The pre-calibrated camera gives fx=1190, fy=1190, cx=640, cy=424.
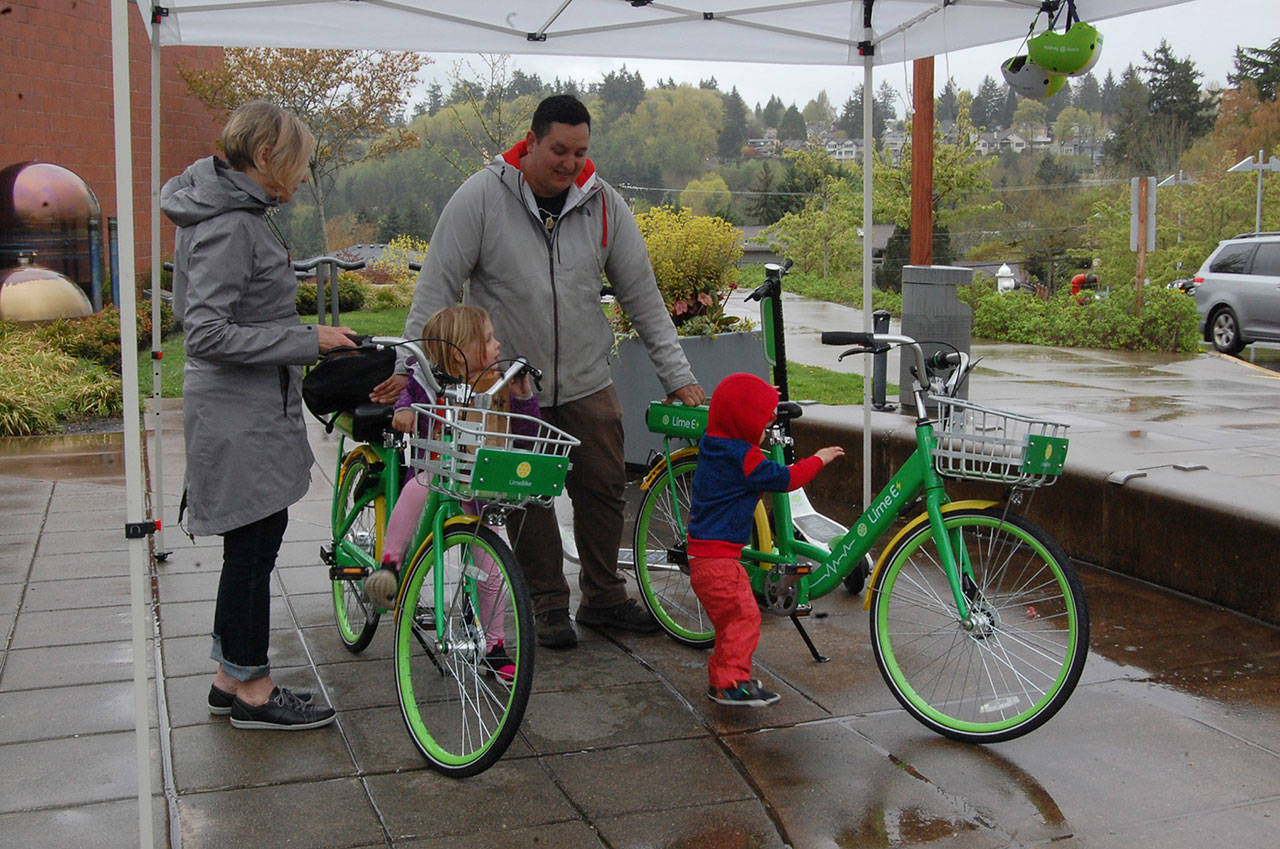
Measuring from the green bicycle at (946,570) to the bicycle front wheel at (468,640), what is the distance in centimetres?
116

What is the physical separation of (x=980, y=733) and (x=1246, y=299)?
17.3 metres

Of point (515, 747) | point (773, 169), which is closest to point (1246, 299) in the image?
point (515, 747)

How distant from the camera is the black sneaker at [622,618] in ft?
16.3

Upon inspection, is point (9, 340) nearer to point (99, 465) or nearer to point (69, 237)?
point (69, 237)

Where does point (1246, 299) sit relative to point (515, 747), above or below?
above

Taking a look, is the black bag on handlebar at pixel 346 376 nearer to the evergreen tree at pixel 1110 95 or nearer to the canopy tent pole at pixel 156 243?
the canopy tent pole at pixel 156 243

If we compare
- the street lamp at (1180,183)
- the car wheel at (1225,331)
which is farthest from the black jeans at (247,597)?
the street lamp at (1180,183)

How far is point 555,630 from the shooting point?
4734mm

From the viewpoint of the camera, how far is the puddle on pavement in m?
8.31

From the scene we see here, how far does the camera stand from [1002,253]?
37.2 meters

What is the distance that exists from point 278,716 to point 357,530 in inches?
36.3

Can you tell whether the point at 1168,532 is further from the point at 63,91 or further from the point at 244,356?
the point at 63,91

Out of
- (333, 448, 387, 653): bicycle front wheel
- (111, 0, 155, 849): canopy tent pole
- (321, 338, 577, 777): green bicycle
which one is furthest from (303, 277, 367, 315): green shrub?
(111, 0, 155, 849): canopy tent pole

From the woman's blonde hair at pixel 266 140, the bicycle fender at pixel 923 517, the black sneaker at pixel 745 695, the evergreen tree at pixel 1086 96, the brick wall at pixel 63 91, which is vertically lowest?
the black sneaker at pixel 745 695
